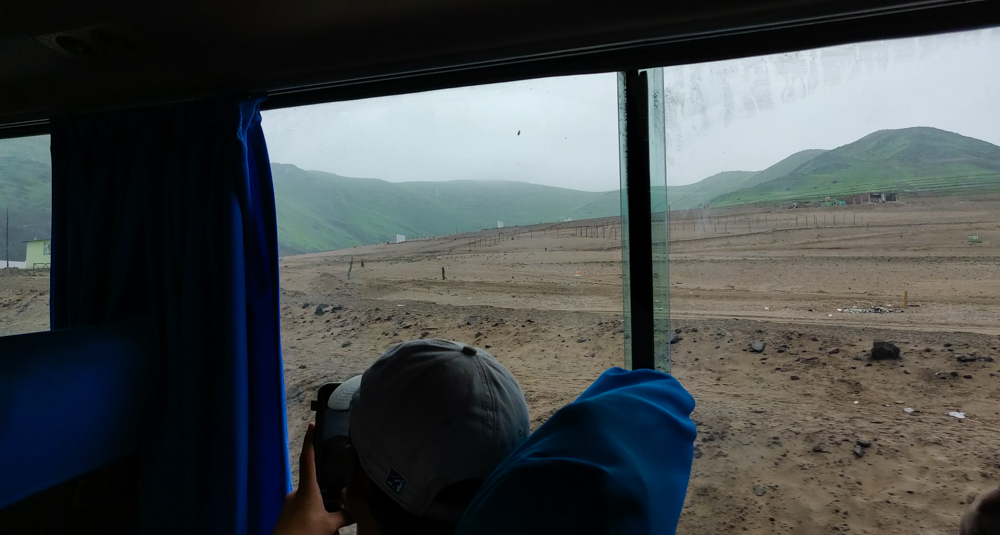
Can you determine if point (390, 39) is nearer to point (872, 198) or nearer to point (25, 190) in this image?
point (872, 198)

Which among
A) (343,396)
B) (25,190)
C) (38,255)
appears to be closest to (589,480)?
(343,396)

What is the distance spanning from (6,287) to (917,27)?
331 cm

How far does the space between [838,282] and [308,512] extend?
1.43m

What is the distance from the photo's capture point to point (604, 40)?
112 cm

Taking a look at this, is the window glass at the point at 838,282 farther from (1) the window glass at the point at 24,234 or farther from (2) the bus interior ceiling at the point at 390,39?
(1) the window glass at the point at 24,234

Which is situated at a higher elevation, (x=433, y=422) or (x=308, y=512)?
(x=433, y=422)

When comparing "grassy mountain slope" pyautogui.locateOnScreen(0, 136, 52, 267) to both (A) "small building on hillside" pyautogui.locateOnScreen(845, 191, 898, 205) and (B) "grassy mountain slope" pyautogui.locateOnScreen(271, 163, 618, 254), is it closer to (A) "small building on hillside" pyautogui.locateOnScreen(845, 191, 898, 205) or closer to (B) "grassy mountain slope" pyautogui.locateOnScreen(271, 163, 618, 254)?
(B) "grassy mountain slope" pyautogui.locateOnScreen(271, 163, 618, 254)

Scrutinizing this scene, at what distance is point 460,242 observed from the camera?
165 centimetres

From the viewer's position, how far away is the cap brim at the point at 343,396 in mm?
1050

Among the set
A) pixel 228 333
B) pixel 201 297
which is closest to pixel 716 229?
pixel 228 333

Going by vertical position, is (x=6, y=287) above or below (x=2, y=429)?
above

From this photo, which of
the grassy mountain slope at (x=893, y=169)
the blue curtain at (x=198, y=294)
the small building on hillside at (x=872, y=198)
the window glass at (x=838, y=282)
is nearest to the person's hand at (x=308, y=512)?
the blue curtain at (x=198, y=294)

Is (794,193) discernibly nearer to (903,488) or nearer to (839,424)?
(839,424)

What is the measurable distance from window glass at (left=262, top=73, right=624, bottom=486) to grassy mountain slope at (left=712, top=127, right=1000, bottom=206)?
0.42 m
